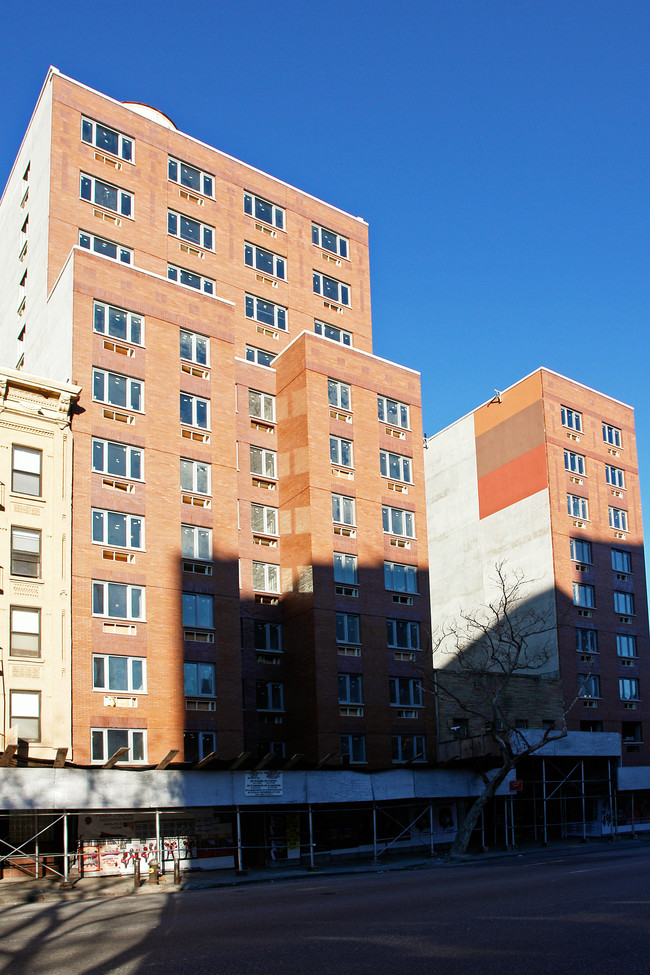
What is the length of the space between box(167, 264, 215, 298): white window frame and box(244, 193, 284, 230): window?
5604mm

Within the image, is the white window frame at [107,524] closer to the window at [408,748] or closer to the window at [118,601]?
the window at [118,601]

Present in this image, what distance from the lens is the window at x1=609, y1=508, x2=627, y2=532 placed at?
63.7 m

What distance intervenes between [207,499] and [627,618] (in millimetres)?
31311

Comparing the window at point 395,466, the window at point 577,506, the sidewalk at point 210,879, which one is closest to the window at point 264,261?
the window at point 395,466

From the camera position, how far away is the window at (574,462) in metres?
62.0

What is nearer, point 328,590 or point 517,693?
point 328,590

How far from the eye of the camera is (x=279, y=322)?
5603 cm

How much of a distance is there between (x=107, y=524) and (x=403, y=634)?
1622cm

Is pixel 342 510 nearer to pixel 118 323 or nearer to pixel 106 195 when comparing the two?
pixel 118 323

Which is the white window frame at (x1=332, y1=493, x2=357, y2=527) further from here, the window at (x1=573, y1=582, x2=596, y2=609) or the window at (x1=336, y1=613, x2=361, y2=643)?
the window at (x1=573, y1=582, x2=596, y2=609)

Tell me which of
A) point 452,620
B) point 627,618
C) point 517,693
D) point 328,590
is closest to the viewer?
point 328,590

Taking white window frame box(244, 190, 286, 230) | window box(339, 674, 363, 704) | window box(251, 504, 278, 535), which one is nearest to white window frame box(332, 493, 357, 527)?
window box(251, 504, 278, 535)

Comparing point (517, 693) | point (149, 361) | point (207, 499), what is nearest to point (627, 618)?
point (517, 693)

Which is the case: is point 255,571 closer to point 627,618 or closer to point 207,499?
point 207,499
